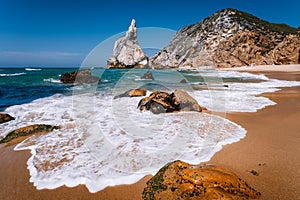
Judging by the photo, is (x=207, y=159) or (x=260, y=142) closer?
(x=207, y=159)

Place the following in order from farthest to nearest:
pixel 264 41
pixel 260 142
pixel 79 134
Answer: pixel 264 41
pixel 79 134
pixel 260 142

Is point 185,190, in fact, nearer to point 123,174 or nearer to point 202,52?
point 123,174

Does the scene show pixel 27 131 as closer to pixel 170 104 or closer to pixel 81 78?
pixel 170 104

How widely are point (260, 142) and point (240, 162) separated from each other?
116cm

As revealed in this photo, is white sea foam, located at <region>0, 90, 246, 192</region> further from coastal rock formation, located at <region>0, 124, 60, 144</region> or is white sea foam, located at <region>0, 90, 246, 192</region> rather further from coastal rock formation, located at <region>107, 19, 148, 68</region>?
coastal rock formation, located at <region>107, 19, 148, 68</region>

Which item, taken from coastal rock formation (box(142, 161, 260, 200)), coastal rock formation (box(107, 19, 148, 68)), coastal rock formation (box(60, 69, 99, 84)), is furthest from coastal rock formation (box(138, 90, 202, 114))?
coastal rock formation (box(107, 19, 148, 68))

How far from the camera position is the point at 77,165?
10.8 feet

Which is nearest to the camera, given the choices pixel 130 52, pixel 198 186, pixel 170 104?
pixel 198 186

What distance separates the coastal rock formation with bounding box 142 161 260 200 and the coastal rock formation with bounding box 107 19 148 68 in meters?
60.5

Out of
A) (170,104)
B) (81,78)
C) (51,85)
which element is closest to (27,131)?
(170,104)

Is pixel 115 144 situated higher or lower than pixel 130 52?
lower

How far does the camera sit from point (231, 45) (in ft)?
190

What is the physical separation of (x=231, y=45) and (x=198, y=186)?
209ft

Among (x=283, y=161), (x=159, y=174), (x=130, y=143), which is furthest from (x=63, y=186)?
(x=283, y=161)
